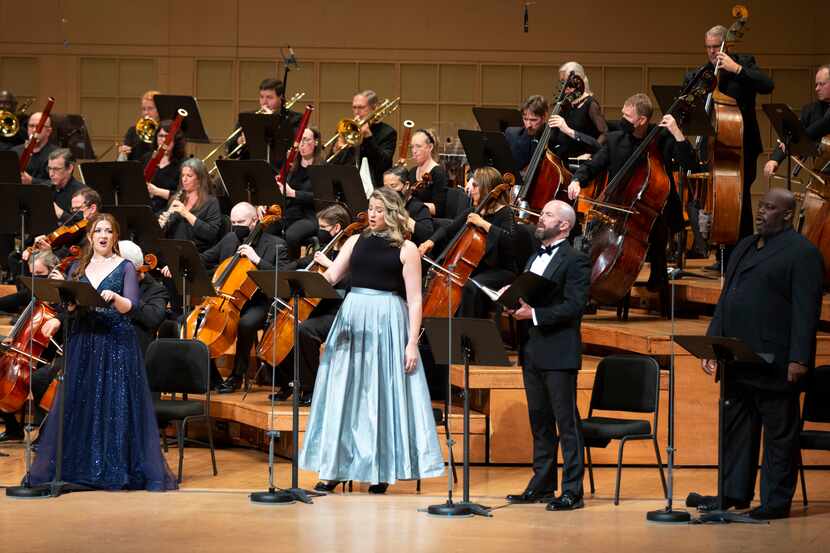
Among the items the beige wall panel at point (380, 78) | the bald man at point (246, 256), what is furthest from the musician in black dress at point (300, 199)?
the beige wall panel at point (380, 78)

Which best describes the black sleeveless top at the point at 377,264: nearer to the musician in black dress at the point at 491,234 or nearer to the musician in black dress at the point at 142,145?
the musician in black dress at the point at 491,234

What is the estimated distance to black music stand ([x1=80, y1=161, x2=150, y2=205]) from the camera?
26.5 feet

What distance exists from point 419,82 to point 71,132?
3.54 metres

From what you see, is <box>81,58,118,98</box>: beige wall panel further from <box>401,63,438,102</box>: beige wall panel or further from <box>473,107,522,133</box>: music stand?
<box>473,107,522,133</box>: music stand

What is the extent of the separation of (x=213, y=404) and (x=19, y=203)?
1.59 meters

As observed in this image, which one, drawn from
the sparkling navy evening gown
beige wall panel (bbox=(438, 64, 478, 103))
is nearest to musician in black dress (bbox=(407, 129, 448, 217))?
the sparkling navy evening gown

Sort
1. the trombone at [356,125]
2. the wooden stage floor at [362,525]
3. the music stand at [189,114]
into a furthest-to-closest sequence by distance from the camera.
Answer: the music stand at [189,114] < the trombone at [356,125] < the wooden stage floor at [362,525]

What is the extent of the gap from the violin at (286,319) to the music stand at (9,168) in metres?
2.20

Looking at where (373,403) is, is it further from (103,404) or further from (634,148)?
(634,148)

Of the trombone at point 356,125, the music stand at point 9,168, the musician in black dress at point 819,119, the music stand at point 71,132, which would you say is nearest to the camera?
the musician in black dress at point 819,119

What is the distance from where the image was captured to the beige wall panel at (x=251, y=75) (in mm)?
12344

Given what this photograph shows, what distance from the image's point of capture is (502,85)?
12.2 m

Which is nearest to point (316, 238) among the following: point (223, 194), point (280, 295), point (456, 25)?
point (223, 194)

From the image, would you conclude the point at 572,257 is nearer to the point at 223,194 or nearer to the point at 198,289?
the point at 198,289
